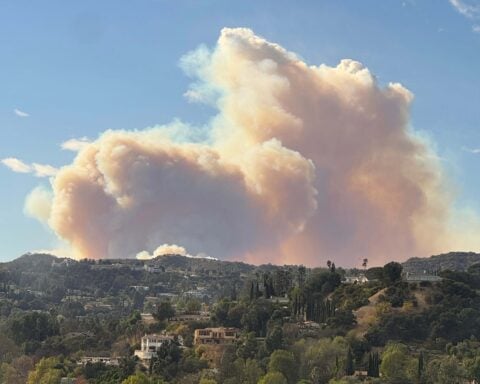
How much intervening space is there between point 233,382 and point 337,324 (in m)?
29.6

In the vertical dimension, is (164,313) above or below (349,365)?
above

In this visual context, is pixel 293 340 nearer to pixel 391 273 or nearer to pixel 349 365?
pixel 349 365

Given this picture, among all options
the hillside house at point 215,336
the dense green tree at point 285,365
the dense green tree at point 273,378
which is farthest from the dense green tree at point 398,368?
the hillside house at point 215,336

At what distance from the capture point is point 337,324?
119 meters

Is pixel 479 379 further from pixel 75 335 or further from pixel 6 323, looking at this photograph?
pixel 6 323

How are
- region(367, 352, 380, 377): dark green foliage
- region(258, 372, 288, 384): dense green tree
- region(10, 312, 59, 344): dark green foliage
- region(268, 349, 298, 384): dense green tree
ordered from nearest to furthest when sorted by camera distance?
1. region(258, 372, 288, 384): dense green tree
2. region(367, 352, 380, 377): dark green foliage
3. region(268, 349, 298, 384): dense green tree
4. region(10, 312, 59, 344): dark green foliage

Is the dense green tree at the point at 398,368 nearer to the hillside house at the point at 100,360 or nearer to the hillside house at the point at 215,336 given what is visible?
the hillside house at the point at 215,336

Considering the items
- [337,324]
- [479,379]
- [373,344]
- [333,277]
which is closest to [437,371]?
[479,379]

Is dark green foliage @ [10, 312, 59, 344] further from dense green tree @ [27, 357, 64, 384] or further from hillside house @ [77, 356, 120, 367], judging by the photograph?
dense green tree @ [27, 357, 64, 384]

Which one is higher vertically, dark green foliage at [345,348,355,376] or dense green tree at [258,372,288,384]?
dark green foliage at [345,348,355,376]

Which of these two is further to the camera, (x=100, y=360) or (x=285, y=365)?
(x=100, y=360)

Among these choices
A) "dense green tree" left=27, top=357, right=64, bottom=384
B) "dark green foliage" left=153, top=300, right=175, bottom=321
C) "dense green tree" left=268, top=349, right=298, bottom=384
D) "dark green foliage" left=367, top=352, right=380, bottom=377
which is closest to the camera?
"dark green foliage" left=367, top=352, right=380, bottom=377

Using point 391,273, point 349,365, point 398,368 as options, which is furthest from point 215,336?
point 391,273

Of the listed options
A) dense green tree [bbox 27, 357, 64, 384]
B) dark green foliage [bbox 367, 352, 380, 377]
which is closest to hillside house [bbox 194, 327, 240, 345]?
dense green tree [bbox 27, 357, 64, 384]
